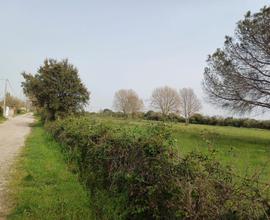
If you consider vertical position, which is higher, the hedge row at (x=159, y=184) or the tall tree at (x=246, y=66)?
the tall tree at (x=246, y=66)

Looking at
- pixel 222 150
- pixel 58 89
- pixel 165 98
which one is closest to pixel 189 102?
pixel 165 98

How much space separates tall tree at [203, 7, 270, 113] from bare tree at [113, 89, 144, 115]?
4396 cm

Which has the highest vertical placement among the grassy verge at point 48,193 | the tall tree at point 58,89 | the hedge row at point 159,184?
the tall tree at point 58,89

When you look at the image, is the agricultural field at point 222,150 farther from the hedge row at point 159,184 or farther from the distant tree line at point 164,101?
the distant tree line at point 164,101

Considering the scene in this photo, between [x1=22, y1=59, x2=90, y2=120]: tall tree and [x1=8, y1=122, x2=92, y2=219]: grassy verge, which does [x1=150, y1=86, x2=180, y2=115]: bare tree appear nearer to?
[x1=22, y1=59, x2=90, y2=120]: tall tree

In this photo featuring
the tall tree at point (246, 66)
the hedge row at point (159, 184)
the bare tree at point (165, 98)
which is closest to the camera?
the hedge row at point (159, 184)

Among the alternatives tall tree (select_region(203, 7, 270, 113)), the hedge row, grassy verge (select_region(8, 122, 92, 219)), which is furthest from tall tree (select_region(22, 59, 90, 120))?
the hedge row

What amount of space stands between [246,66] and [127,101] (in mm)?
50965

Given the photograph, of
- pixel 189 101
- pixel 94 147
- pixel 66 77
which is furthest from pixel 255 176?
pixel 189 101

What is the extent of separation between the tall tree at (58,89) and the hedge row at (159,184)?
25087mm

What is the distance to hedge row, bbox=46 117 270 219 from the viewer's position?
346 cm

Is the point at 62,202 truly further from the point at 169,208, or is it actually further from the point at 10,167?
the point at 10,167

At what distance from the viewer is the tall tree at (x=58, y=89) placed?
105ft

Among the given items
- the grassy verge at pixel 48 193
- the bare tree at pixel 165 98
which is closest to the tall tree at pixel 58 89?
the grassy verge at pixel 48 193
